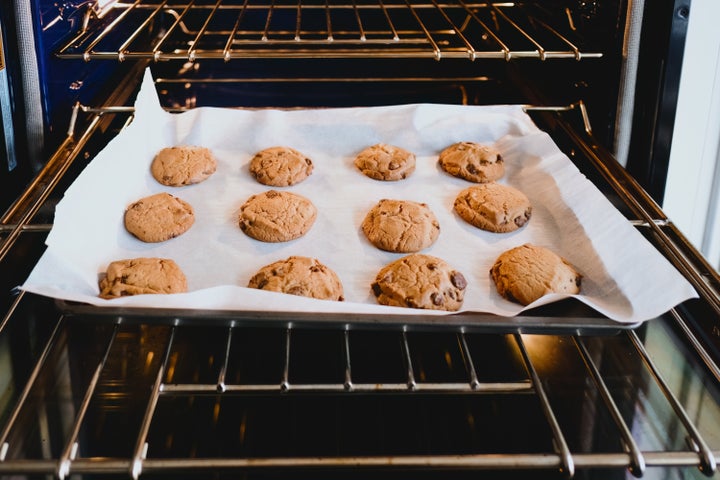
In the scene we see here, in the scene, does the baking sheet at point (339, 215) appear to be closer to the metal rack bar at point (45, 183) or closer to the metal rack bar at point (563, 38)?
the metal rack bar at point (45, 183)

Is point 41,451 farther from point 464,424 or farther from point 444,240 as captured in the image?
point 444,240

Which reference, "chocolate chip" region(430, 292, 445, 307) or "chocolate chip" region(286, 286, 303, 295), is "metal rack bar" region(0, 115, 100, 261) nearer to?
"chocolate chip" region(286, 286, 303, 295)

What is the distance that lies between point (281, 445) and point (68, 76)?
96 centimetres

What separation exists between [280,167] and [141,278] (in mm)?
451

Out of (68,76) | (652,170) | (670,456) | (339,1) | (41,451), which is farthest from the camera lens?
(339,1)

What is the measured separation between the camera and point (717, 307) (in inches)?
37.0

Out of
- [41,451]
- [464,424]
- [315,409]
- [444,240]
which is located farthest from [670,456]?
[41,451]

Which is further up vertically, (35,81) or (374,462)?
(35,81)

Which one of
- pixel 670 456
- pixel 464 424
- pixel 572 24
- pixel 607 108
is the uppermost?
pixel 572 24

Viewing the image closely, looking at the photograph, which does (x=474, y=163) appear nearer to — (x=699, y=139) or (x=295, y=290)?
(x=699, y=139)

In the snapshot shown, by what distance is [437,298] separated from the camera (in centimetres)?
105

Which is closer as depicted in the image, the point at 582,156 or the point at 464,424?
the point at 464,424

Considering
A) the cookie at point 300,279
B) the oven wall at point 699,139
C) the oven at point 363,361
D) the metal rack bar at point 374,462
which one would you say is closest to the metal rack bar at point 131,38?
the oven at point 363,361

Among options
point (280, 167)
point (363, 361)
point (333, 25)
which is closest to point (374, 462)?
point (363, 361)
